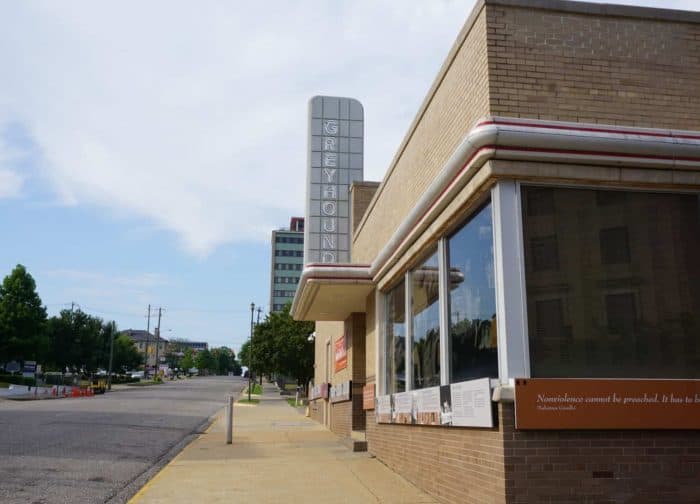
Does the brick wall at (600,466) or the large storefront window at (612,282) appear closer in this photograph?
the brick wall at (600,466)

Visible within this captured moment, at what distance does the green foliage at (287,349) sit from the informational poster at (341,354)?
81.8 feet

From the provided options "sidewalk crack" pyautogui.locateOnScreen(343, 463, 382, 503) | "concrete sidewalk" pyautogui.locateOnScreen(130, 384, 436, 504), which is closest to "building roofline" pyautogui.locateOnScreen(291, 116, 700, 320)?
"sidewalk crack" pyautogui.locateOnScreen(343, 463, 382, 503)

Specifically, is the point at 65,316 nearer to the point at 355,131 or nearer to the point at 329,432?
the point at 355,131

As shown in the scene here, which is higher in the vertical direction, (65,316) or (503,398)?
(65,316)

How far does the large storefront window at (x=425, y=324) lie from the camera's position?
908cm

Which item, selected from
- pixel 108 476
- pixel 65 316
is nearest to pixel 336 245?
pixel 108 476

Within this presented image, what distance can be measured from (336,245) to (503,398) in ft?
79.5

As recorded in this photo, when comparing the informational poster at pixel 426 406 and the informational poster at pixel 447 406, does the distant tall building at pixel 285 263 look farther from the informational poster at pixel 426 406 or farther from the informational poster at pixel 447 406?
the informational poster at pixel 426 406

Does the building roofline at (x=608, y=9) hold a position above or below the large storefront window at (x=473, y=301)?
above

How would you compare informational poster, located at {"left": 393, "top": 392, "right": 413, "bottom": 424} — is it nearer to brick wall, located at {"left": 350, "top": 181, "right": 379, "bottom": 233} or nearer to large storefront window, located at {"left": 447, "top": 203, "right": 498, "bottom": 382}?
large storefront window, located at {"left": 447, "top": 203, "right": 498, "bottom": 382}

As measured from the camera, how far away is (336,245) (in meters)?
30.3

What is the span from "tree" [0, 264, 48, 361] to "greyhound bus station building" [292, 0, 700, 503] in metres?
56.7

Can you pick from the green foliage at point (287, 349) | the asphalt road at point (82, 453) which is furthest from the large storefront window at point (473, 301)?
the green foliage at point (287, 349)

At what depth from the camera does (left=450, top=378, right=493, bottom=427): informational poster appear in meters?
6.54
